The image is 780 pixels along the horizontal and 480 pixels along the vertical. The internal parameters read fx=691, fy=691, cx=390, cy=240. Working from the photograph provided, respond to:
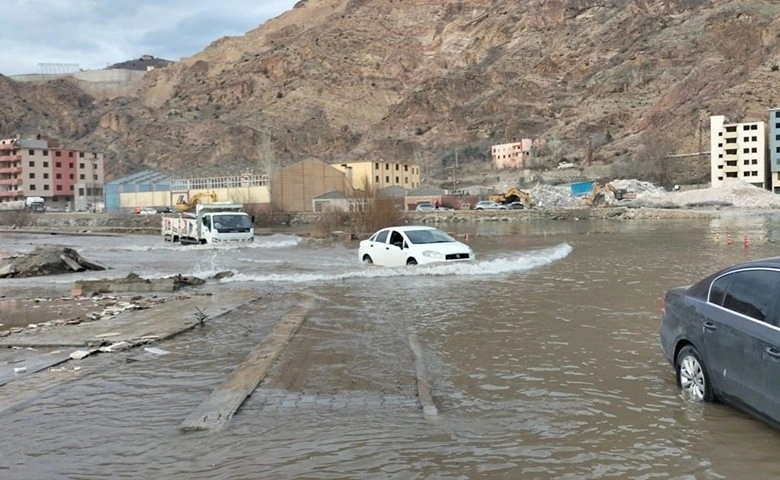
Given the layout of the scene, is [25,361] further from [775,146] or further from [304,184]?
[775,146]

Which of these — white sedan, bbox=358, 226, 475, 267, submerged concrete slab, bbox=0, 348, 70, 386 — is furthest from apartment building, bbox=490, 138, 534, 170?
submerged concrete slab, bbox=0, 348, 70, 386

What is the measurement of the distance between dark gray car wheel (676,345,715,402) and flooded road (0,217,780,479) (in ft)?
0.54

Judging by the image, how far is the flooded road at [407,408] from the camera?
536cm

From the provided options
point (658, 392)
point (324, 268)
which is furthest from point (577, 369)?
point (324, 268)

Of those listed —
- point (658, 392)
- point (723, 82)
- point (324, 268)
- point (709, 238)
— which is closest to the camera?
point (658, 392)

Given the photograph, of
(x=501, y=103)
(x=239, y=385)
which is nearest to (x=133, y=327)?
(x=239, y=385)

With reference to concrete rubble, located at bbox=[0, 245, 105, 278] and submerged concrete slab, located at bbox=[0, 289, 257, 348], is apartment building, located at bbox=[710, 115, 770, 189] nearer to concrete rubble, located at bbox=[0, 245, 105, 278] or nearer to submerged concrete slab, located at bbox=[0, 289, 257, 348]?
concrete rubble, located at bbox=[0, 245, 105, 278]

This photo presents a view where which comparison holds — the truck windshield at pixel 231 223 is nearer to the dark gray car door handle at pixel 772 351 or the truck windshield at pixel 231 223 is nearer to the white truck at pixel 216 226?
the white truck at pixel 216 226

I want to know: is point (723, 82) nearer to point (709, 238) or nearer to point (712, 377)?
point (709, 238)

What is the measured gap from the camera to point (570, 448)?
5.66 m

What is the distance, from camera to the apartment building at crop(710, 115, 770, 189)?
88.9 meters

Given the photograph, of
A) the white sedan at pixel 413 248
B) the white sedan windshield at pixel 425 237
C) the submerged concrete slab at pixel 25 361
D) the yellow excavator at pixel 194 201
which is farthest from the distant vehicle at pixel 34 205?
the submerged concrete slab at pixel 25 361

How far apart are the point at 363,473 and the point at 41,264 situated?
22.3 metres

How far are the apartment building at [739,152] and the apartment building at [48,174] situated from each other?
93742mm
